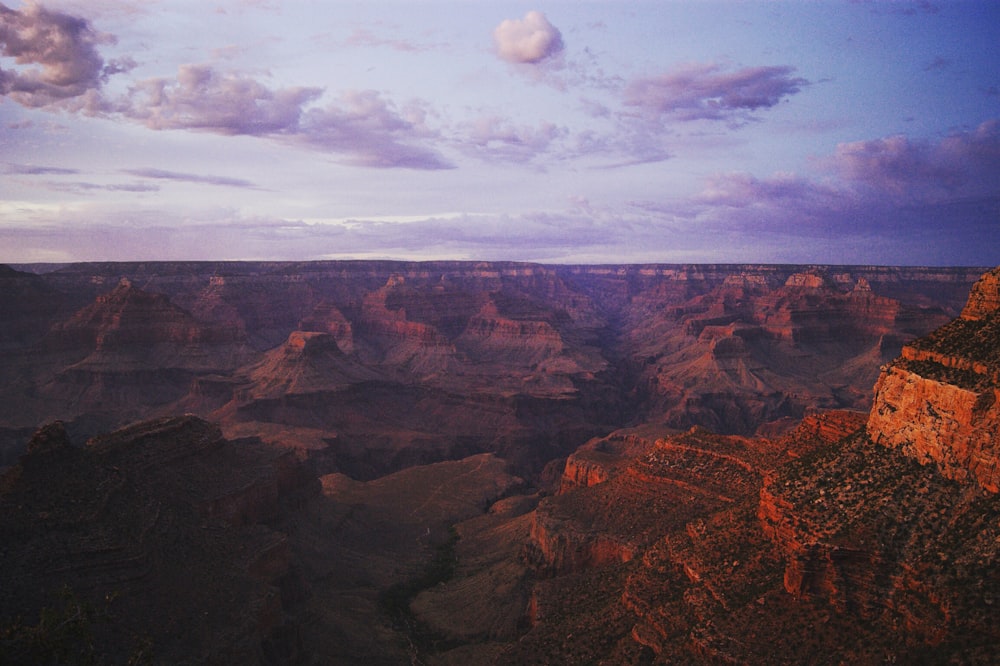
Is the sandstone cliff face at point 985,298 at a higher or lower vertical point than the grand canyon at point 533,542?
higher

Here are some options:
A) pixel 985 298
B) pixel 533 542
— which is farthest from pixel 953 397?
pixel 533 542

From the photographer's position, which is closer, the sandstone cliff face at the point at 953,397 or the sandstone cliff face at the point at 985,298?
the sandstone cliff face at the point at 953,397

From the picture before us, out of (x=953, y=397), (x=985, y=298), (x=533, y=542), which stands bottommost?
(x=533, y=542)

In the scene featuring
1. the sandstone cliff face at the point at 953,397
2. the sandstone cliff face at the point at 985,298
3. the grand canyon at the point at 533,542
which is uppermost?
the sandstone cliff face at the point at 985,298

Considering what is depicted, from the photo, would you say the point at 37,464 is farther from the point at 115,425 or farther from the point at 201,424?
the point at 115,425

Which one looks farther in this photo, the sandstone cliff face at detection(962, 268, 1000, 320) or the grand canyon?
the sandstone cliff face at detection(962, 268, 1000, 320)

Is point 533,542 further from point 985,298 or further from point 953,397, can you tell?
point 985,298

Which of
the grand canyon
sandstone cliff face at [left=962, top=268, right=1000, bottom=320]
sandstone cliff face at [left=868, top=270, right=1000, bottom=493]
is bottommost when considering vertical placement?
the grand canyon

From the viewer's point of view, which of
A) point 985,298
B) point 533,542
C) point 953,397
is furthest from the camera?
point 533,542

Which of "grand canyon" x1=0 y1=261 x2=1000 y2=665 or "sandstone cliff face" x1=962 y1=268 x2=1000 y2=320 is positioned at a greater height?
"sandstone cliff face" x1=962 y1=268 x2=1000 y2=320
